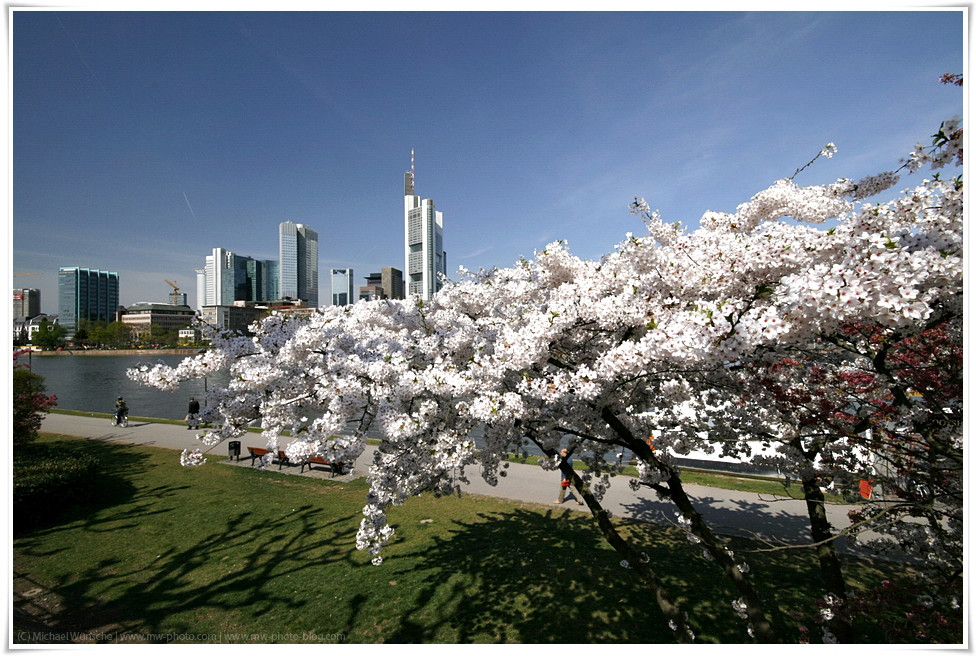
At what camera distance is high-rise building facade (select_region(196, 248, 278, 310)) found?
14328mm

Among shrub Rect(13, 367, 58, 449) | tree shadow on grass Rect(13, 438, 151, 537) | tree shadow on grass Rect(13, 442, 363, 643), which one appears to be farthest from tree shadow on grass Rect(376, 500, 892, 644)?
shrub Rect(13, 367, 58, 449)

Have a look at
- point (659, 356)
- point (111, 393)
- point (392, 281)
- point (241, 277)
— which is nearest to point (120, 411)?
point (241, 277)

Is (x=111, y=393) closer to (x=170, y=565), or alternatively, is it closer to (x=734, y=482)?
(x=170, y=565)

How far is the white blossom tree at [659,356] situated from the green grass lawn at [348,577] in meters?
1.09

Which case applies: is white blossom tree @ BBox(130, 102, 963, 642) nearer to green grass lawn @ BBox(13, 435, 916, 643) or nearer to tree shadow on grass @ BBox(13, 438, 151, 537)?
green grass lawn @ BBox(13, 435, 916, 643)

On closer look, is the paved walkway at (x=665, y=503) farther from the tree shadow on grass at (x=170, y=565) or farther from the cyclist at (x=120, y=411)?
the cyclist at (x=120, y=411)

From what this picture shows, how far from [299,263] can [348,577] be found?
1440 cm

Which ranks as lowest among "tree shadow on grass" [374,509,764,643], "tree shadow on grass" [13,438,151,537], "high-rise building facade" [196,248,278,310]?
"tree shadow on grass" [374,509,764,643]

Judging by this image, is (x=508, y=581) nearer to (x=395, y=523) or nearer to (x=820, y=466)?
(x=395, y=523)

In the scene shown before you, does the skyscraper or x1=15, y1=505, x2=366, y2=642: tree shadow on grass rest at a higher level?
the skyscraper

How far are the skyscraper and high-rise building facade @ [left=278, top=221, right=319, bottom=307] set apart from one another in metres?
4.21

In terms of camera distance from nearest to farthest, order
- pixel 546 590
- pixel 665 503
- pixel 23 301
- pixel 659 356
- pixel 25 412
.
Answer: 1. pixel 659 356
2. pixel 23 301
3. pixel 546 590
4. pixel 665 503
5. pixel 25 412

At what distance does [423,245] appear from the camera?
11.6 meters
